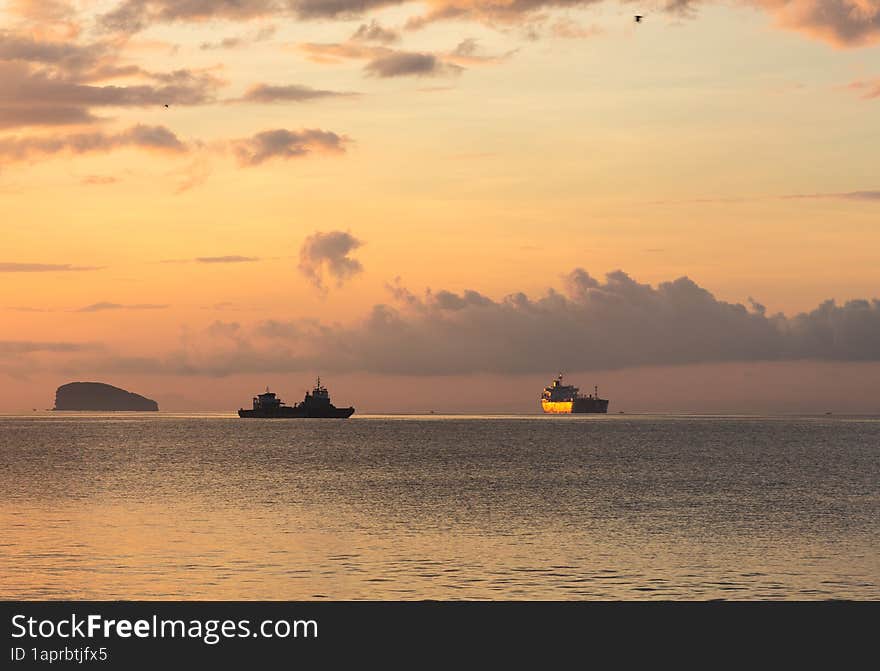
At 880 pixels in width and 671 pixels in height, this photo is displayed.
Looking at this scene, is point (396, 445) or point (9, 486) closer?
point (9, 486)

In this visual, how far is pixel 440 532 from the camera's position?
62.8m

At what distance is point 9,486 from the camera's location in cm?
9875

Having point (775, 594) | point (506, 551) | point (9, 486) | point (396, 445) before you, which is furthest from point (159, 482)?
point (396, 445)

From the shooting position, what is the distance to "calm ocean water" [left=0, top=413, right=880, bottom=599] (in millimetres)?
45344

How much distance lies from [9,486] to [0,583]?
189 ft

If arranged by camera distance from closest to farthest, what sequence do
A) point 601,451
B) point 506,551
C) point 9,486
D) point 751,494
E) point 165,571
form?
point 165,571 < point 506,551 < point 751,494 < point 9,486 < point 601,451

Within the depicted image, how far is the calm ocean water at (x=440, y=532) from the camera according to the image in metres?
45.3
